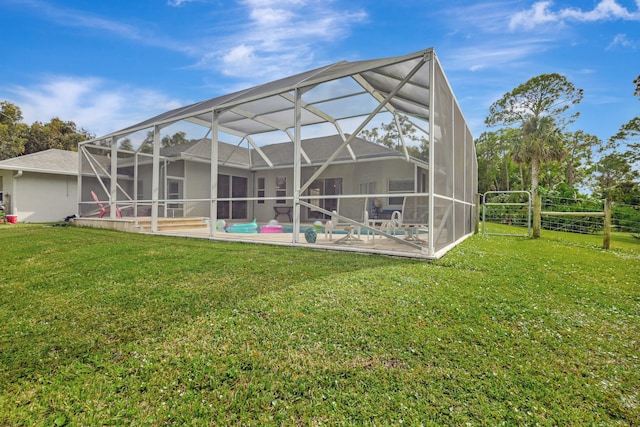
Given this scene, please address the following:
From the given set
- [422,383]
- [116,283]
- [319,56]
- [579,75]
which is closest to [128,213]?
[116,283]

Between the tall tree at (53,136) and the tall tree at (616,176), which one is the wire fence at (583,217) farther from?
the tall tree at (53,136)

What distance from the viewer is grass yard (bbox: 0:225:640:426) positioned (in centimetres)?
168

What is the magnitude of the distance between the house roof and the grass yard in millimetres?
13472

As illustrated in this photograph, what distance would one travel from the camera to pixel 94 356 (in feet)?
7.13

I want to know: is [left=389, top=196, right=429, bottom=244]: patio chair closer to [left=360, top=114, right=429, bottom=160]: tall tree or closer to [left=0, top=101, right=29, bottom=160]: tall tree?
[left=360, top=114, right=429, bottom=160]: tall tree

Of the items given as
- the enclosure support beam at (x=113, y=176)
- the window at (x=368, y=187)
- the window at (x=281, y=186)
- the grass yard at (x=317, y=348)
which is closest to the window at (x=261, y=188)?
the window at (x=281, y=186)

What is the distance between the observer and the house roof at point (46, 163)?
13938mm

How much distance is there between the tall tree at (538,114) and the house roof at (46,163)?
2835cm

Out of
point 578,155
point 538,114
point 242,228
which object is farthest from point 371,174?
point 578,155

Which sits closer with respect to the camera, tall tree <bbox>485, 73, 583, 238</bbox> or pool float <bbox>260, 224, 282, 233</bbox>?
pool float <bbox>260, 224, 282, 233</bbox>

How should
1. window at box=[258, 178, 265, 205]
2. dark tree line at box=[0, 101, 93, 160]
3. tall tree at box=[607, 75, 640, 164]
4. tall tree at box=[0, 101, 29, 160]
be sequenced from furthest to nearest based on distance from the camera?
dark tree line at box=[0, 101, 93, 160]
tall tree at box=[0, 101, 29, 160]
tall tree at box=[607, 75, 640, 164]
window at box=[258, 178, 265, 205]

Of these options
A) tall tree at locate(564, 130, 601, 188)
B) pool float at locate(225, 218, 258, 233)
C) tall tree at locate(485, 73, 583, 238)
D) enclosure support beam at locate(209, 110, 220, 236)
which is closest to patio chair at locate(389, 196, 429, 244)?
enclosure support beam at locate(209, 110, 220, 236)

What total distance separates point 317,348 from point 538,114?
31107mm

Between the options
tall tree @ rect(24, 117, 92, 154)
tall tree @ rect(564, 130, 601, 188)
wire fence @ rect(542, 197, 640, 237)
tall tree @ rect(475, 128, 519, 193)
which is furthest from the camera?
tall tree @ rect(475, 128, 519, 193)
